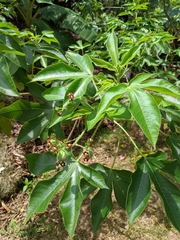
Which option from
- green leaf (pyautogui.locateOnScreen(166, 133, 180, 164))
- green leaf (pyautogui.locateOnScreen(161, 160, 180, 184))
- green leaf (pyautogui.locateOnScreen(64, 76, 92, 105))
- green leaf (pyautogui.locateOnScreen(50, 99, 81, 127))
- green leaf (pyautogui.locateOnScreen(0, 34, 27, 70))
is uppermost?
green leaf (pyautogui.locateOnScreen(0, 34, 27, 70))

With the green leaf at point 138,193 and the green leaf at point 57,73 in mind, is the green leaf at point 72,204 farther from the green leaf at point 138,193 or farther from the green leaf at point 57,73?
the green leaf at point 57,73

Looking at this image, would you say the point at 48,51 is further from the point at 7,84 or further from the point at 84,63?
the point at 7,84

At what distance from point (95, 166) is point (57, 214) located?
50.7 inches

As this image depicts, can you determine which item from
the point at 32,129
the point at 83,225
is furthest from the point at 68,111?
the point at 83,225

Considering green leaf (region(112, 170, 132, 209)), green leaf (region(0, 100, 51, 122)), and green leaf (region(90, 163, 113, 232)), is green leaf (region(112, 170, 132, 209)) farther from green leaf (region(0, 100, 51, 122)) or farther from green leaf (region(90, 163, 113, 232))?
green leaf (region(0, 100, 51, 122))

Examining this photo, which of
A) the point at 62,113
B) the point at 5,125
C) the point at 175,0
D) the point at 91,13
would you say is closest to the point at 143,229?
the point at 5,125

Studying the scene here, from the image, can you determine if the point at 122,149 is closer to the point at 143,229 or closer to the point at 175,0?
the point at 143,229

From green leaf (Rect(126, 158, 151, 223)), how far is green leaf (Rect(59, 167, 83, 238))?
7.5 inches

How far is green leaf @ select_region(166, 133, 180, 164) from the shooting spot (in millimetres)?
Answer: 1168

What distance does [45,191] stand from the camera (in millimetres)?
1062

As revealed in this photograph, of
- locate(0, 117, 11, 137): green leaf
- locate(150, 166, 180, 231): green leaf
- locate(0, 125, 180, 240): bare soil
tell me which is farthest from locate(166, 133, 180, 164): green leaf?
locate(0, 125, 180, 240): bare soil

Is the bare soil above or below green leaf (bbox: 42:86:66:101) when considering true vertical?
below

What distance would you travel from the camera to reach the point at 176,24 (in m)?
2.59

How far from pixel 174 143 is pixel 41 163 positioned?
59cm
